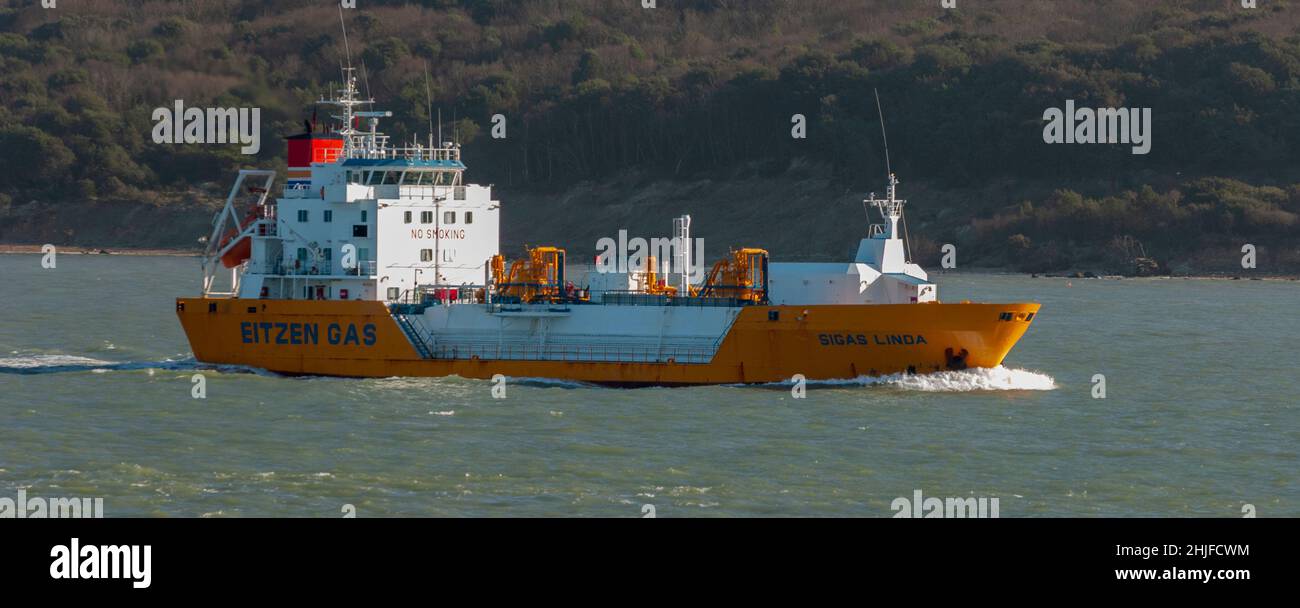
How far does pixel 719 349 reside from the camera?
41.0 meters

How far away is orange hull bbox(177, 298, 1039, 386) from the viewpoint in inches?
1570

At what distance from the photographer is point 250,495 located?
2889 cm

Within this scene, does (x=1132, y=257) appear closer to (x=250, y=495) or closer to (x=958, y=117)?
(x=958, y=117)

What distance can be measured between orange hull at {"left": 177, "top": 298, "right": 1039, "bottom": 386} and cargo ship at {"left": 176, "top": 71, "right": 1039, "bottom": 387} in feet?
0.11

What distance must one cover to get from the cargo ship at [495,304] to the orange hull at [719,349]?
0.11 feet

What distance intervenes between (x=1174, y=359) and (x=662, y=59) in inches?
3491

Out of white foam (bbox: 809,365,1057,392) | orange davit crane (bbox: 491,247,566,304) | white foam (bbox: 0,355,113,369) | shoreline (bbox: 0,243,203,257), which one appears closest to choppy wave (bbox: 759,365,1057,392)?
white foam (bbox: 809,365,1057,392)

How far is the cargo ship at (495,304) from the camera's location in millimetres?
40344

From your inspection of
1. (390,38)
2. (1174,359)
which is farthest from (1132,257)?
(390,38)

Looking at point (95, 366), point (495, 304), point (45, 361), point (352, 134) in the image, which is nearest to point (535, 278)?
point (495, 304)

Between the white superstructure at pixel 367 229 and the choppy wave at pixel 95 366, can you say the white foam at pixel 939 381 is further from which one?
the choppy wave at pixel 95 366

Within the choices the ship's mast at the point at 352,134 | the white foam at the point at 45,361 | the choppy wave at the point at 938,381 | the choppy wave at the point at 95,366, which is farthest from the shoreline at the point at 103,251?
the choppy wave at the point at 938,381
